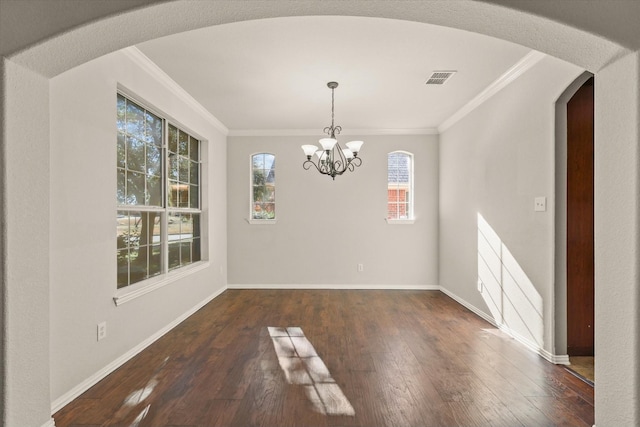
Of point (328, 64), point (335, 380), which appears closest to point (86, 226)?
point (335, 380)

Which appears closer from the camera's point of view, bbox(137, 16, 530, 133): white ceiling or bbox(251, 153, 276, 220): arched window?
bbox(137, 16, 530, 133): white ceiling

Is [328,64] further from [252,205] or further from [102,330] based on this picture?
[252,205]

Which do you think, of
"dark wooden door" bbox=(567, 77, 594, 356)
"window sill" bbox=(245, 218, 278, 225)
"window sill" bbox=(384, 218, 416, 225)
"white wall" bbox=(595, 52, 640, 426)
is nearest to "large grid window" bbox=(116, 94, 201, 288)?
"window sill" bbox=(245, 218, 278, 225)

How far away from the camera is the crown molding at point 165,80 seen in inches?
116

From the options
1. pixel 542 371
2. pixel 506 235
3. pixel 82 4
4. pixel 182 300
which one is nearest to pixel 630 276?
pixel 542 371

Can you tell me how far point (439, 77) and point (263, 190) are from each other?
334 centimetres

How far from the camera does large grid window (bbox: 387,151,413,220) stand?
5762 millimetres

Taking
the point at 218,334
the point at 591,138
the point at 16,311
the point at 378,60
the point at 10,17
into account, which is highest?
the point at 378,60

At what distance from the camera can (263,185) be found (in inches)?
228

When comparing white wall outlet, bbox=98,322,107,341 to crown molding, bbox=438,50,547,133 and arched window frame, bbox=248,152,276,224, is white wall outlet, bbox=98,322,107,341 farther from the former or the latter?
crown molding, bbox=438,50,547,133

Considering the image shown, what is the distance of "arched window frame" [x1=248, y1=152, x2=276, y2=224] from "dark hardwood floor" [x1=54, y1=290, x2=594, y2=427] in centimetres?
221

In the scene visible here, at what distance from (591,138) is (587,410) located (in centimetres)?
209

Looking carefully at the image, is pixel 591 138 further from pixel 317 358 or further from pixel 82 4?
pixel 82 4

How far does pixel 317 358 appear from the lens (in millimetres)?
2873
